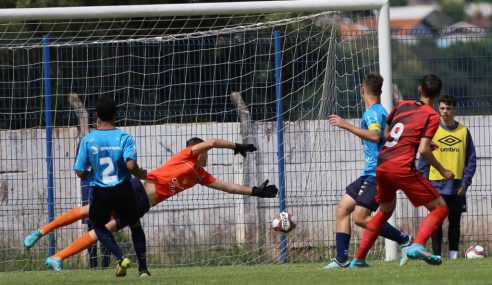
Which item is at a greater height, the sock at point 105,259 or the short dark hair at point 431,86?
the short dark hair at point 431,86

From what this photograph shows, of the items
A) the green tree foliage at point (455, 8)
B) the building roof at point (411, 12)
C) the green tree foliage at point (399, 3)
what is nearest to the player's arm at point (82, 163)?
the building roof at point (411, 12)

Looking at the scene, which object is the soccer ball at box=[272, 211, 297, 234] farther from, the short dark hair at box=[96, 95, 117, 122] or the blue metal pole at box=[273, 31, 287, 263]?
the short dark hair at box=[96, 95, 117, 122]

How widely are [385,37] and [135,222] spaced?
14.0 feet

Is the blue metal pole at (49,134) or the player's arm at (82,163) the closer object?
the player's arm at (82,163)

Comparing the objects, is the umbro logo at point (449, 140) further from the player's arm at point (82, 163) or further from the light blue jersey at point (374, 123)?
the player's arm at point (82, 163)

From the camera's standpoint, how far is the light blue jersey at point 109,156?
37.7ft

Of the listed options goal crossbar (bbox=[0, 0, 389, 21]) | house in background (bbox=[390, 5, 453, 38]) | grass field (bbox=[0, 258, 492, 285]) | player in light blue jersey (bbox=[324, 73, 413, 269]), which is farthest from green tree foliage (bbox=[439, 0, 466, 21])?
player in light blue jersey (bbox=[324, 73, 413, 269])

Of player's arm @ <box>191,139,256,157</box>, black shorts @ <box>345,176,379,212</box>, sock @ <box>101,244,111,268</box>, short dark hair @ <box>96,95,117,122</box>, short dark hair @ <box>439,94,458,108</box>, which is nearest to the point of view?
short dark hair @ <box>96,95,117,122</box>

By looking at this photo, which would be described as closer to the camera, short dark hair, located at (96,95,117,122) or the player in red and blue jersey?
the player in red and blue jersey

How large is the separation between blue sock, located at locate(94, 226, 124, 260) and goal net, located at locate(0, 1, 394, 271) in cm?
354

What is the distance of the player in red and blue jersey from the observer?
1082 centimetres

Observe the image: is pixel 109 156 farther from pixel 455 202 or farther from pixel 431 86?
pixel 455 202

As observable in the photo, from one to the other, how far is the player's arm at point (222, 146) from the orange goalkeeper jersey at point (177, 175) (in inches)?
6.7

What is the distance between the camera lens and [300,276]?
1086cm
